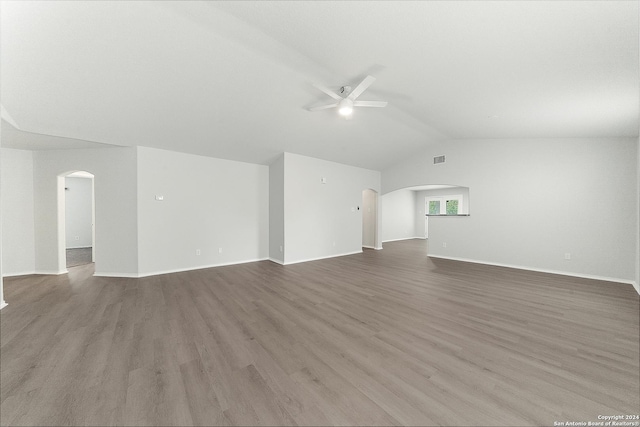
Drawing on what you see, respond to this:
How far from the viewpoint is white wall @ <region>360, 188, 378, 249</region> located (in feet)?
27.8

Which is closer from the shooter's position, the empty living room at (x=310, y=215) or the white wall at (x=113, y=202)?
the empty living room at (x=310, y=215)

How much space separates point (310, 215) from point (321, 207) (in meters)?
0.46

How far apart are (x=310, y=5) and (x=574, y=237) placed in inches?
257

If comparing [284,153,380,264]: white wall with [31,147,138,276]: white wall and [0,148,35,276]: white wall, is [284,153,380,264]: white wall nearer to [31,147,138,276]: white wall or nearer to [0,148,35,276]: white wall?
[31,147,138,276]: white wall

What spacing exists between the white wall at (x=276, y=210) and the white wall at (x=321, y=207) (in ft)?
0.52

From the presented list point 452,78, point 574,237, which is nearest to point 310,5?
point 452,78

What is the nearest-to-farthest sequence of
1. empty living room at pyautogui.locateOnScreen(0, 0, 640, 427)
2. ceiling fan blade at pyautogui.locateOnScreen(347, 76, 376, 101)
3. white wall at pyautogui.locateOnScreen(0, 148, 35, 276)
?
empty living room at pyautogui.locateOnScreen(0, 0, 640, 427) < ceiling fan blade at pyautogui.locateOnScreen(347, 76, 376, 101) < white wall at pyautogui.locateOnScreen(0, 148, 35, 276)

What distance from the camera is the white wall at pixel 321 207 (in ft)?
19.2

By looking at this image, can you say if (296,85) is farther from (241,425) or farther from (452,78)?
(241,425)

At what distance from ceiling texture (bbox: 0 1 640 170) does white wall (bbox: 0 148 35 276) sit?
0.38 m

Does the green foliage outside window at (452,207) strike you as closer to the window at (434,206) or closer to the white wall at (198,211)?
the window at (434,206)

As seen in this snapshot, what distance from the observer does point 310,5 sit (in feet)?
6.50

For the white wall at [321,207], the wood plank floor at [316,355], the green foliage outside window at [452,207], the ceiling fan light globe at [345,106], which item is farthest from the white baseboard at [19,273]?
the green foliage outside window at [452,207]

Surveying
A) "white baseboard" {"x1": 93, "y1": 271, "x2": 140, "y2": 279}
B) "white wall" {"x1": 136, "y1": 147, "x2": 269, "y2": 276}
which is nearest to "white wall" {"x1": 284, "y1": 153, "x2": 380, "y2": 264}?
"white wall" {"x1": 136, "y1": 147, "x2": 269, "y2": 276}
